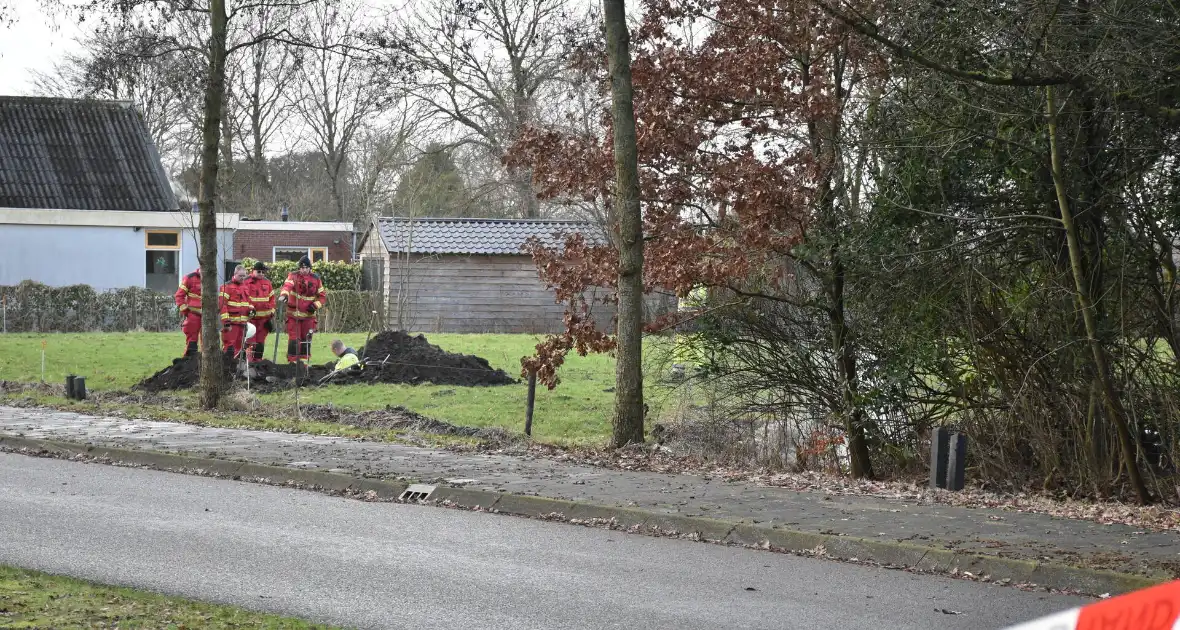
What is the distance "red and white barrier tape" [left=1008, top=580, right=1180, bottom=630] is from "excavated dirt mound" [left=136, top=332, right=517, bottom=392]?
1896 cm

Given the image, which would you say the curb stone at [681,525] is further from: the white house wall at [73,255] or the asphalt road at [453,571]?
the white house wall at [73,255]

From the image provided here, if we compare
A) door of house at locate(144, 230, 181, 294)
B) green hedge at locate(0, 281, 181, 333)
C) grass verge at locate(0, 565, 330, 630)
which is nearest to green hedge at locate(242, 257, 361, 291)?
door of house at locate(144, 230, 181, 294)

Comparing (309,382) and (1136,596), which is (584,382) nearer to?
(309,382)

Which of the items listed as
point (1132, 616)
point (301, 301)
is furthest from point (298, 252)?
point (1132, 616)

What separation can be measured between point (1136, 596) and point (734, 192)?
37.7 feet

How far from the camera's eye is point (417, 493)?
1112 cm

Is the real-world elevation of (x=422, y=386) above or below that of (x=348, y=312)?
below

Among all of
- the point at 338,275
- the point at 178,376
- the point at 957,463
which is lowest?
the point at 957,463

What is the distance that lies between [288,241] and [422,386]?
33.4m

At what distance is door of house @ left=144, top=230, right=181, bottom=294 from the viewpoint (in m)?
36.2

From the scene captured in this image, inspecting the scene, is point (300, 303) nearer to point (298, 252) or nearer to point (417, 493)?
point (417, 493)

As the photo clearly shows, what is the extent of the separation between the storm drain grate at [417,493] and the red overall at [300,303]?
12964 mm

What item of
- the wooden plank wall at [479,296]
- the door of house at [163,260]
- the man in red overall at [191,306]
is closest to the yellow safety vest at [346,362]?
the man in red overall at [191,306]

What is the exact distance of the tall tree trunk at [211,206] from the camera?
17.2 metres
